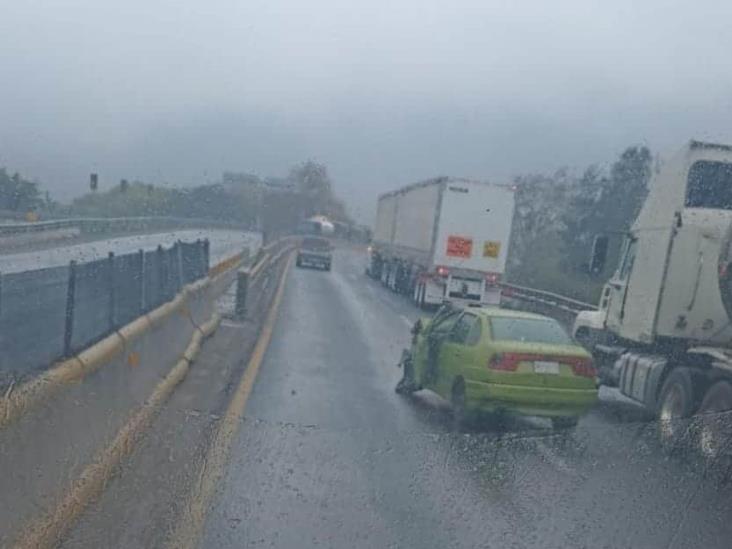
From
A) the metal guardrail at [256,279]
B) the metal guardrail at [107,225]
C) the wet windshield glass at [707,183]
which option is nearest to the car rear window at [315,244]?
the metal guardrail at [256,279]

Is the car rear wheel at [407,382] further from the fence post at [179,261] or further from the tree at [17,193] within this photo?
the tree at [17,193]

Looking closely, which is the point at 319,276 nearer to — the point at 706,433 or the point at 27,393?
the point at 706,433

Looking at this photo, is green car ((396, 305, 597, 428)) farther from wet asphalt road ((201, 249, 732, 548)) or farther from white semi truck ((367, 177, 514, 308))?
white semi truck ((367, 177, 514, 308))

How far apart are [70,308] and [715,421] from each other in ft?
20.0

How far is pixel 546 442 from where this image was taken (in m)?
9.17

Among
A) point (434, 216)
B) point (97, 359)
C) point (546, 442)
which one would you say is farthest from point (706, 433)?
point (434, 216)

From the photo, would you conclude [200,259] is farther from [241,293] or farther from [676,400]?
[676,400]

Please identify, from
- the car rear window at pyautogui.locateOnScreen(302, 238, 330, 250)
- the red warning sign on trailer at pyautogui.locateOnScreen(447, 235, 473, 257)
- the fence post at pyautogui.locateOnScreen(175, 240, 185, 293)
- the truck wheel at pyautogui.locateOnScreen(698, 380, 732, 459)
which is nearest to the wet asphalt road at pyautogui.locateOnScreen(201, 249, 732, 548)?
the truck wheel at pyautogui.locateOnScreen(698, 380, 732, 459)

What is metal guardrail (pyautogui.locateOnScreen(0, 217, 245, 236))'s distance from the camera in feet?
78.8

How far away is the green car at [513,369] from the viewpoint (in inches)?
447

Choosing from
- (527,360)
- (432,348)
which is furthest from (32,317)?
(432,348)

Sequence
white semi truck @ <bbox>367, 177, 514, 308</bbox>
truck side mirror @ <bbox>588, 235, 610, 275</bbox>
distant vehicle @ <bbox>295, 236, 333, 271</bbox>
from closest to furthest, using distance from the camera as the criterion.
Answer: truck side mirror @ <bbox>588, 235, 610, 275</bbox>, white semi truck @ <bbox>367, 177, 514, 308</bbox>, distant vehicle @ <bbox>295, 236, 333, 271</bbox>

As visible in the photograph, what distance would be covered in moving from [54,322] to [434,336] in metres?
5.66

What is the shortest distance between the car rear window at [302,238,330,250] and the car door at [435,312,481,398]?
3982cm
